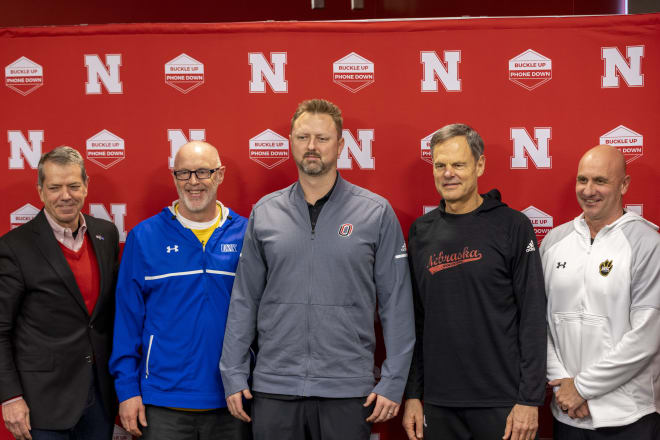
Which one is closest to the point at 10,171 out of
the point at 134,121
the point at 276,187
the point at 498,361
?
the point at 134,121

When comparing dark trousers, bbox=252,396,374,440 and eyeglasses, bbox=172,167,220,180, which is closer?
dark trousers, bbox=252,396,374,440

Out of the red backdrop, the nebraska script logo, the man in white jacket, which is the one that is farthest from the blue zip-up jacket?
the man in white jacket

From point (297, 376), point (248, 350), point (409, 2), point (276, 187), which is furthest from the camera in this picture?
point (409, 2)

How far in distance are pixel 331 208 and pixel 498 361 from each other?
36.5 inches

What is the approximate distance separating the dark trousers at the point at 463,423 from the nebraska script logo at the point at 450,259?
582 millimetres

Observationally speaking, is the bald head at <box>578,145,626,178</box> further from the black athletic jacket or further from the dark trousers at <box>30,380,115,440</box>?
the dark trousers at <box>30,380,115,440</box>

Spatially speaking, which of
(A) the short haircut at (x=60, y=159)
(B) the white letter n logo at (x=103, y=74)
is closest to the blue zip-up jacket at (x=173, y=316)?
(A) the short haircut at (x=60, y=159)

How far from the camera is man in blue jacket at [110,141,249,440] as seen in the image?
2.45 metres

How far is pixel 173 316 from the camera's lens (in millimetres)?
2479

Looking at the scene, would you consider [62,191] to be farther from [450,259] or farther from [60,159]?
[450,259]

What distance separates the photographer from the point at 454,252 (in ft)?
7.87

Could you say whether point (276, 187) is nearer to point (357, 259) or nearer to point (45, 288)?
point (357, 259)

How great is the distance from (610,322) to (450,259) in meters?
0.71

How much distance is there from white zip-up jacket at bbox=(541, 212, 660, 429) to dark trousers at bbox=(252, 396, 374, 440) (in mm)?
873
